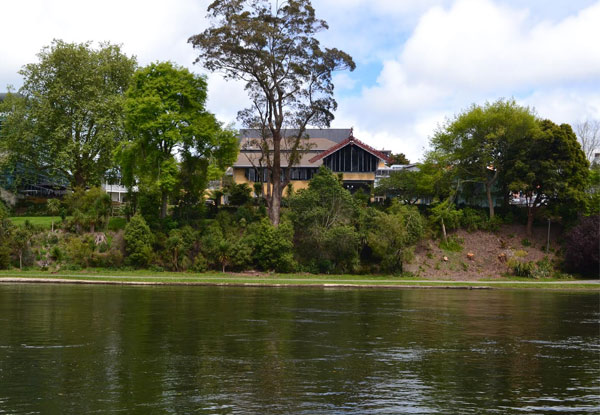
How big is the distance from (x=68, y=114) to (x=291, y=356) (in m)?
56.2

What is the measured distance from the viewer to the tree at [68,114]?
6806 centimetres

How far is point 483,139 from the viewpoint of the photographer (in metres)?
66.7

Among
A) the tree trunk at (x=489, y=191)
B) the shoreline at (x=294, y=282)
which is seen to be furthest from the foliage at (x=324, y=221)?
the tree trunk at (x=489, y=191)

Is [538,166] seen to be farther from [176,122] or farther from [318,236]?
[176,122]

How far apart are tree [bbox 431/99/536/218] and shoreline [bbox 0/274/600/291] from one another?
1646 centimetres

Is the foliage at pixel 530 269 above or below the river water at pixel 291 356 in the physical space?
above

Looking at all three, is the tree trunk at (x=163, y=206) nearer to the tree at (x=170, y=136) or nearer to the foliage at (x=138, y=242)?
the tree at (x=170, y=136)

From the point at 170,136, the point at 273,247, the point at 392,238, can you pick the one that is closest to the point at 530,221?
the point at 392,238

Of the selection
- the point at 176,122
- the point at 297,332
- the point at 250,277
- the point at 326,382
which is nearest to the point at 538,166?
the point at 250,277

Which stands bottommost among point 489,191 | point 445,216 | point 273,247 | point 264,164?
point 273,247

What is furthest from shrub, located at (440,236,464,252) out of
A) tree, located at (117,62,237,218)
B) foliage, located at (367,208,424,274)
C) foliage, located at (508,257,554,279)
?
tree, located at (117,62,237,218)

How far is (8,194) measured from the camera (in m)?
71.8

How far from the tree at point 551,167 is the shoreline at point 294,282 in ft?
41.5

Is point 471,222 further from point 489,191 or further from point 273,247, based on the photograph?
point 273,247
